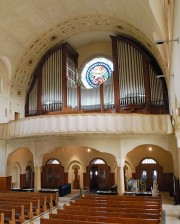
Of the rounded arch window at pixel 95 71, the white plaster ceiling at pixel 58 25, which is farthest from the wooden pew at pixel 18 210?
the rounded arch window at pixel 95 71

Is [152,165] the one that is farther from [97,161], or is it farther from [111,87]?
[111,87]

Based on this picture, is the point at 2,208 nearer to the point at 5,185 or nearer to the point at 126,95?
the point at 5,185

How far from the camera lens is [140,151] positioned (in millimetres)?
19656

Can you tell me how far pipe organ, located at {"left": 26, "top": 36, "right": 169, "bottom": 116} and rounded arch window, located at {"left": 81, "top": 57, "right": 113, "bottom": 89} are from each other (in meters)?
1.51

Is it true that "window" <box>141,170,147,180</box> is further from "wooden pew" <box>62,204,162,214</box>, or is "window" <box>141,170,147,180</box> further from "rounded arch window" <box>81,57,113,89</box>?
"wooden pew" <box>62,204,162,214</box>

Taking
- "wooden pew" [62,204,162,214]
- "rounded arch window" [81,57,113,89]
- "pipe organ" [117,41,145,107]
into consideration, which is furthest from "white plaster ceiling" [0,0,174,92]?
"wooden pew" [62,204,162,214]

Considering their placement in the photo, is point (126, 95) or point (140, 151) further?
point (140, 151)

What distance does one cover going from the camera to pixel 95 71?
877 inches

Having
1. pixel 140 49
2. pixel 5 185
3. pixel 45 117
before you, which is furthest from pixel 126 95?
pixel 5 185

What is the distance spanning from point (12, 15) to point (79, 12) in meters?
4.29

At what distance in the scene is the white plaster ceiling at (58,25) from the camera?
15.1 meters

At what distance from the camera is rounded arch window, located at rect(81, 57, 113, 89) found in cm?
2198

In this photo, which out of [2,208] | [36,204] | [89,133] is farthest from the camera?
[89,133]

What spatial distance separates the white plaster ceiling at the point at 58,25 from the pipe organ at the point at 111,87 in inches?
37.1
